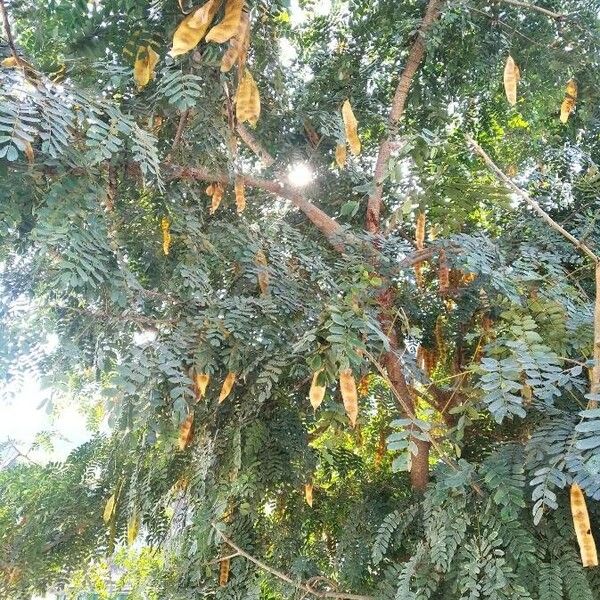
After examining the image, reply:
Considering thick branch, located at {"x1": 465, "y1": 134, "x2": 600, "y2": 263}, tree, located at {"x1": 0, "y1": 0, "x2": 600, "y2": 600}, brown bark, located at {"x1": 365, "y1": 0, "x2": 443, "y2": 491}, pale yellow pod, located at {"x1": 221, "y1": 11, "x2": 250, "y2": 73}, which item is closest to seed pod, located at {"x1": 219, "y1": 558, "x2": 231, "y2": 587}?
tree, located at {"x1": 0, "y1": 0, "x2": 600, "y2": 600}

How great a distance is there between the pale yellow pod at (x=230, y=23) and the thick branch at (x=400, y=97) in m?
1.31

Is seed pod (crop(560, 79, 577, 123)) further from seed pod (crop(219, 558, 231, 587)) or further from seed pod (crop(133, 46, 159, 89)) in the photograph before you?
seed pod (crop(219, 558, 231, 587))

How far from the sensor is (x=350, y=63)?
3168 millimetres

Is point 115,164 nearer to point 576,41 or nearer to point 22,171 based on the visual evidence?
point 22,171

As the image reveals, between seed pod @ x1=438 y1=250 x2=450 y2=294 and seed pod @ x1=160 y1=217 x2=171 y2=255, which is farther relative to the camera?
seed pod @ x1=438 y1=250 x2=450 y2=294

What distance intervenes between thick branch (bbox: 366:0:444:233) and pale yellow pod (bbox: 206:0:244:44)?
4.29 ft

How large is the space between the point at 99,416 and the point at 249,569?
1.50 metres

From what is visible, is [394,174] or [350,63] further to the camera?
[350,63]

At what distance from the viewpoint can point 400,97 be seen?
2.95m

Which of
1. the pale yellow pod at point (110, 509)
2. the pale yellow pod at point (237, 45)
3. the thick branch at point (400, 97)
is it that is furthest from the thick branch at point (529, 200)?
the pale yellow pod at point (110, 509)

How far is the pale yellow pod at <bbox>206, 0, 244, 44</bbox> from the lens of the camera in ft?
5.25

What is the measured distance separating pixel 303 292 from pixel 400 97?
1189 mm

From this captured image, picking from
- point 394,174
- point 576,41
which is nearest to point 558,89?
point 576,41

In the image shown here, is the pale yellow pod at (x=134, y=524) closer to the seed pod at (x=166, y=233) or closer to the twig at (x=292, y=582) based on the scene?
the twig at (x=292, y=582)
